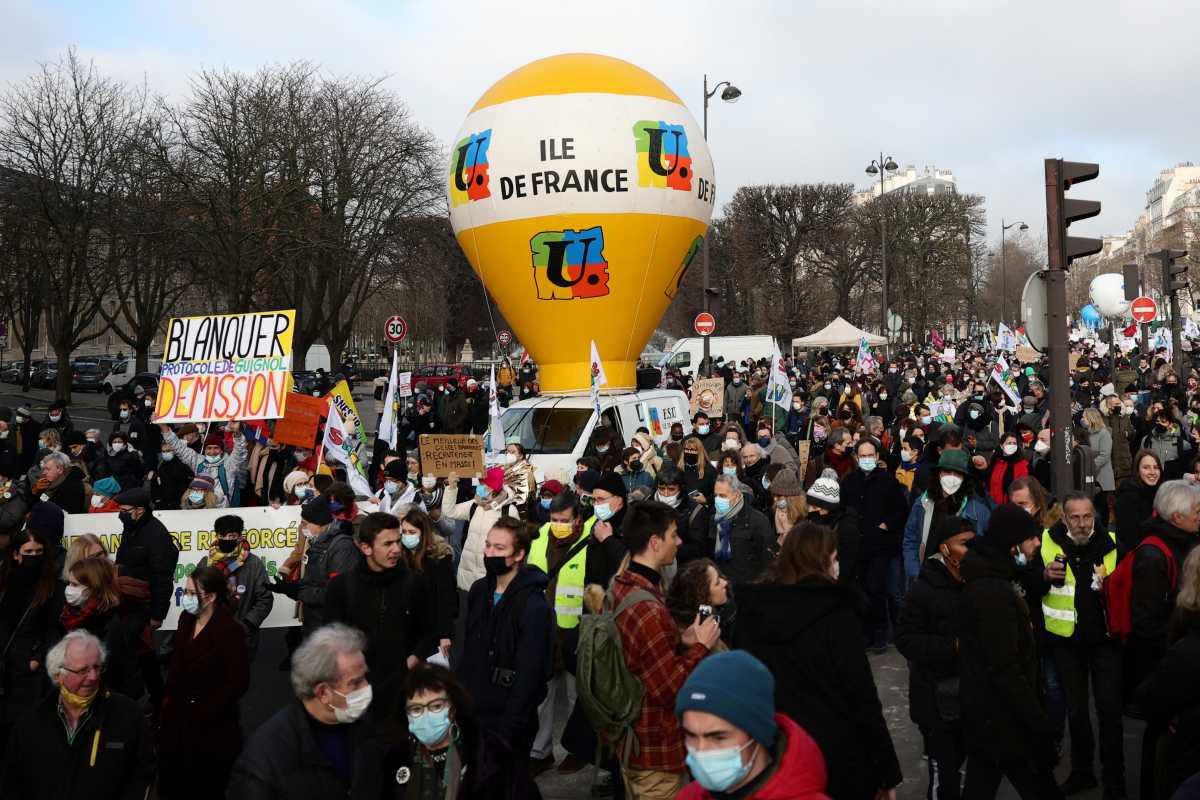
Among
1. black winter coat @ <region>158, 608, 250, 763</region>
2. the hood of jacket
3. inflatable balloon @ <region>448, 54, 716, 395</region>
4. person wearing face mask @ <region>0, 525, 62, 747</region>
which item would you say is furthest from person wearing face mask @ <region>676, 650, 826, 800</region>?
inflatable balloon @ <region>448, 54, 716, 395</region>

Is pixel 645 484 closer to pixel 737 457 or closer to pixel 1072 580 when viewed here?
pixel 737 457

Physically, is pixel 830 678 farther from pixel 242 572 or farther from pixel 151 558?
pixel 151 558

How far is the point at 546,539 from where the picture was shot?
7.03 metres

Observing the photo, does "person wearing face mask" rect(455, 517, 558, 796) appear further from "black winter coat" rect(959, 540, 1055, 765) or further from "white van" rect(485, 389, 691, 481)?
"white van" rect(485, 389, 691, 481)


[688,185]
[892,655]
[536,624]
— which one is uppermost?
[688,185]

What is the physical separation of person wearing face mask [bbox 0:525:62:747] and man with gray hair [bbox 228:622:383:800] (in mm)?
2887

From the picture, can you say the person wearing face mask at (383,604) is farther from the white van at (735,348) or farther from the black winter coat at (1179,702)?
the white van at (735,348)

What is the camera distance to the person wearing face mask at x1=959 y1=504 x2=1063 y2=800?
455cm

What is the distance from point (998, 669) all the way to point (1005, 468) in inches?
230

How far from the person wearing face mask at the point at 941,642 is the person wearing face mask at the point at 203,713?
3037 millimetres

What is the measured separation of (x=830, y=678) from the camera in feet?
13.8

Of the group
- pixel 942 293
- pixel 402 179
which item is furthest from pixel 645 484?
pixel 942 293

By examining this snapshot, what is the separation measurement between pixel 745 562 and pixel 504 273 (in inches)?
494

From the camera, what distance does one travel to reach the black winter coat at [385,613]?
5.48m
